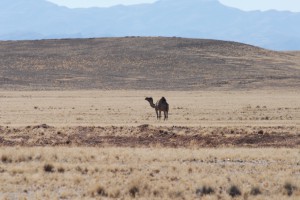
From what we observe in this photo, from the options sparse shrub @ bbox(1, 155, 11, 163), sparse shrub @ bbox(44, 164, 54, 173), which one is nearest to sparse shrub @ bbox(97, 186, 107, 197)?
sparse shrub @ bbox(44, 164, 54, 173)

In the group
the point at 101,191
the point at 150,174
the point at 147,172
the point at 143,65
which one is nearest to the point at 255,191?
the point at 150,174

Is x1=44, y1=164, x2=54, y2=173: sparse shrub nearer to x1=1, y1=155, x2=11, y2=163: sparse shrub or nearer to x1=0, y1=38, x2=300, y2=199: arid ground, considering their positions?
x1=0, y1=38, x2=300, y2=199: arid ground

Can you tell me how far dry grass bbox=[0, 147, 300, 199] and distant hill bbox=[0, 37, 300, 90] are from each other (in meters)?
62.5

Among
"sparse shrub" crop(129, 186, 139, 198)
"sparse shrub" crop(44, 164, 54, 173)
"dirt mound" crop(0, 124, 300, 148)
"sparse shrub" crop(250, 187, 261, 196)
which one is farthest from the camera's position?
"dirt mound" crop(0, 124, 300, 148)

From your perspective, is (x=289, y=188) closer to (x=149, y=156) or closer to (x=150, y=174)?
(x=150, y=174)

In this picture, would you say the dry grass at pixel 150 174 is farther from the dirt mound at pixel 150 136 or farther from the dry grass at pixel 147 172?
the dirt mound at pixel 150 136

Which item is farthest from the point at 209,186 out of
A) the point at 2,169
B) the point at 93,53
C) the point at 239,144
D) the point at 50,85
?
the point at 93,53

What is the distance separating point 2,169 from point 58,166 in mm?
1428

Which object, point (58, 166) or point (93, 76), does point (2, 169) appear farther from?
point (93, 76)

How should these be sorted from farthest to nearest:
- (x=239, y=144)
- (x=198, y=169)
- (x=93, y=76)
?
(x=93, y=76), (x=239, y=144), (x=198, y=169)

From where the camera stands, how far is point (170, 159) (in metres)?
18.6

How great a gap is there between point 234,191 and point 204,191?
641mm

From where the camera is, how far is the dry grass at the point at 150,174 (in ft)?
45.9

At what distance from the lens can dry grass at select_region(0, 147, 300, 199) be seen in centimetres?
1400
